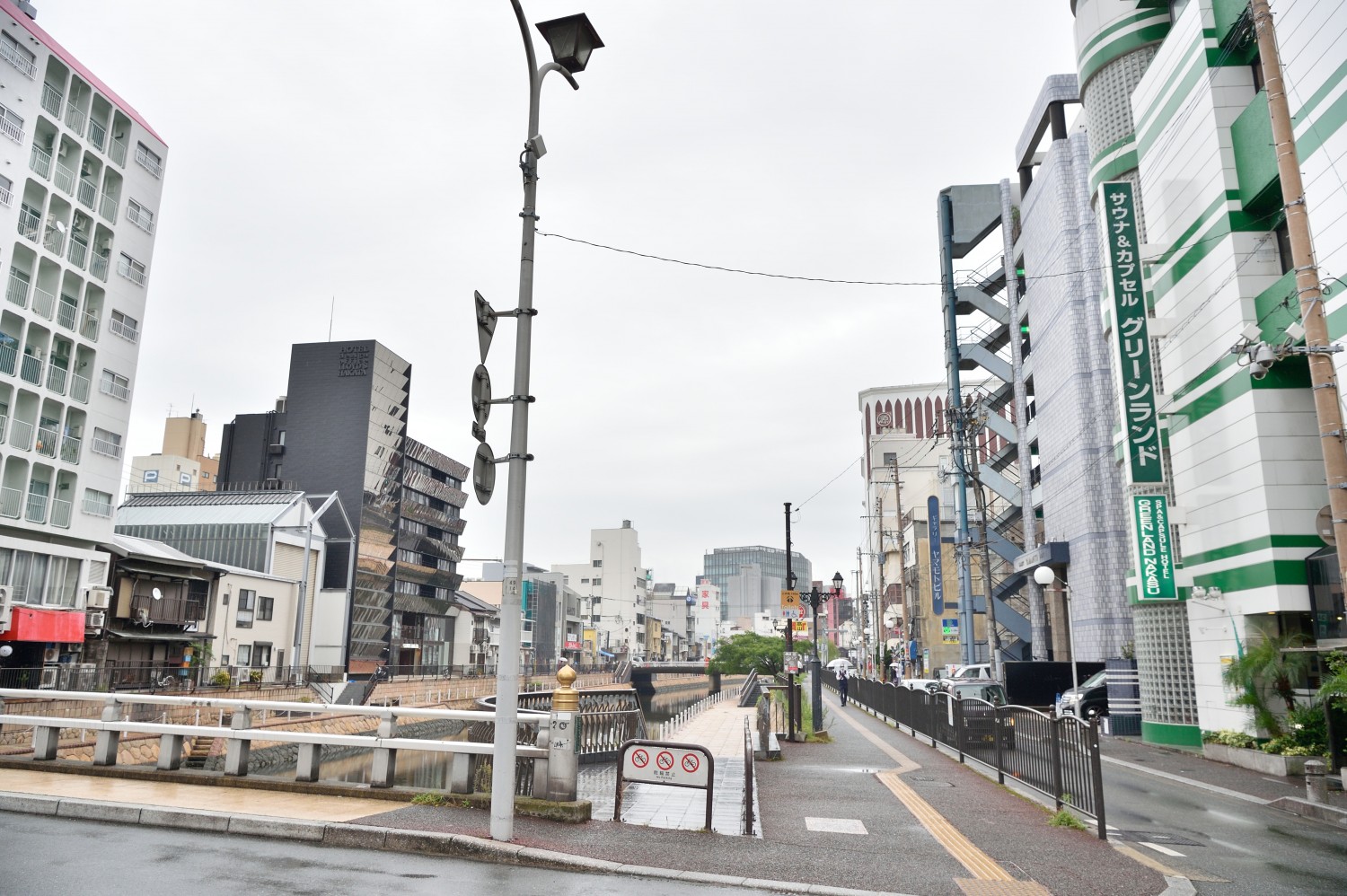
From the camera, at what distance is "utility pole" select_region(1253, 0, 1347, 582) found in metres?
14.4

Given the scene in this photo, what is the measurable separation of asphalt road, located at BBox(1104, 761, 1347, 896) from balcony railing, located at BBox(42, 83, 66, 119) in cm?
4444

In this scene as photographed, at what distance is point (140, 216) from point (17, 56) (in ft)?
28.0

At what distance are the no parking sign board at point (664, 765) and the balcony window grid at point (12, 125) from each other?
1498 inches

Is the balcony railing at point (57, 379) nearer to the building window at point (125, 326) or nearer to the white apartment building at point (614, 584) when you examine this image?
the building window at point (125, 326)

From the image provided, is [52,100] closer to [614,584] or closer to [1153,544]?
[1153,544]

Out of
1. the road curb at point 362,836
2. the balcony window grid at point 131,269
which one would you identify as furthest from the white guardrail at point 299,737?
the balcony window grid at point 131,269

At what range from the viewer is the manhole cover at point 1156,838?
1116 cm

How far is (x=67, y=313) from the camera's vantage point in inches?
Answer: 1511

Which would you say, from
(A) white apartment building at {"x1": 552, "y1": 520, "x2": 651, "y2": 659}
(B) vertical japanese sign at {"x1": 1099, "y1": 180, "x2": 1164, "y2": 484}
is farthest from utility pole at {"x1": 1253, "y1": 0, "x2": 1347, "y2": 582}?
(A) white apartment building at {"x1": 552, "y1": 520, "x2": 651, "y2": 659}

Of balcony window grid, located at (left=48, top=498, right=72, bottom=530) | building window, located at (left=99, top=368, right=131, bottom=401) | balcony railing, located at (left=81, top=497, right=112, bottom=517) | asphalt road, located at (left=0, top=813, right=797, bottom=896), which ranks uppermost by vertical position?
building window, located at (left=99, top=368, right=131, bottom=401)

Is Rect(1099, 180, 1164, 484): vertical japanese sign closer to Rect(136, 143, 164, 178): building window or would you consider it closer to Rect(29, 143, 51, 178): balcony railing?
Rect(29, 143, 51, 178): balcony railing

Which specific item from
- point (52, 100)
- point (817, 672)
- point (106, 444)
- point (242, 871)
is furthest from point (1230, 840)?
point (52, 100)

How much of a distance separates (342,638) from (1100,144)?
59.9 metres

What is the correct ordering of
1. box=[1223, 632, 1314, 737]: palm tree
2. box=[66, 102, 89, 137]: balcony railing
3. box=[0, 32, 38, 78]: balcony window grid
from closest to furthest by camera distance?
box=[1223, 632, 1314, 737]: palm tree < box=[0, 32, 38, 78]: balcony window grid < box=[66, 102, 89, 137]: balcony railing
